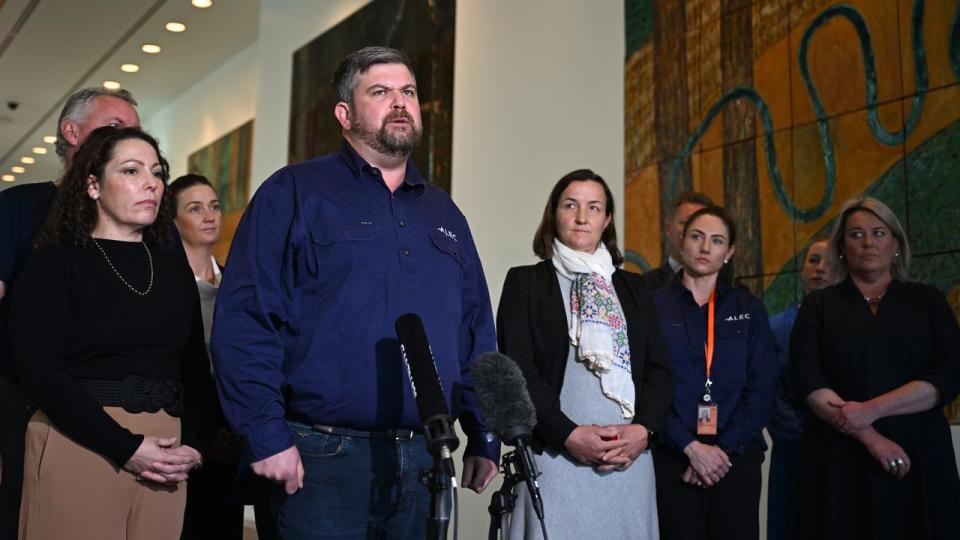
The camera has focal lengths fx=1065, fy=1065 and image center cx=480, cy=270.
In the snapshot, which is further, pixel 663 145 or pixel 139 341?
pixel 663 145

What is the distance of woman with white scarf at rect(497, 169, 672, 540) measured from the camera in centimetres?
302

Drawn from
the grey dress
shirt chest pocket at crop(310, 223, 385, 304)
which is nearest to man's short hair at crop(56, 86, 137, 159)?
shirt chest pocket at crop(310, 223, 385, 304)

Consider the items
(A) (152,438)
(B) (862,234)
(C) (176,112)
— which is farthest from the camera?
(C) (176,112)

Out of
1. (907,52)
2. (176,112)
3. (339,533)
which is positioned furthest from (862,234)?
(176,112)

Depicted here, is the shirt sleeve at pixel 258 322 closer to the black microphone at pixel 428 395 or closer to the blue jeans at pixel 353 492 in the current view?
the blue jeans at pixel 353 492

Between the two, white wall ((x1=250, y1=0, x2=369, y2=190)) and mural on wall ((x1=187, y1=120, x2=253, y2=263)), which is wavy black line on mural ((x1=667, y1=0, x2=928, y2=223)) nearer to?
white wall ((x1=250, y1=0, x2=369, y2=190))

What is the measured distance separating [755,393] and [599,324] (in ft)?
2.47

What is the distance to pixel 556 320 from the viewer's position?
126 inches

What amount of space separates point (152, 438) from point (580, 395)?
1260mm

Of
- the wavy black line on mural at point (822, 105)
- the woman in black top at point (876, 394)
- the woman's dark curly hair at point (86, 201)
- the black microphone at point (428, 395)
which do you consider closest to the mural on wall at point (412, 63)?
the wavy black line on mural at point (822, 105)

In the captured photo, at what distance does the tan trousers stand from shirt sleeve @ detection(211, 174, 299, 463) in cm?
41

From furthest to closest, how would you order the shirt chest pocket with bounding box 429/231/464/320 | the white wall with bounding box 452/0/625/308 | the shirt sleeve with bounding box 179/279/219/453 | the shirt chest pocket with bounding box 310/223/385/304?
1. the white wall with bounding box 452/0/625/308
2. the shirt sleeve with bounding box 179/279/219/453
3. the shirt chest pocket with bounding box 429/231/464/320
4. the shirt chest pocket with bounding box 310/223/385/304

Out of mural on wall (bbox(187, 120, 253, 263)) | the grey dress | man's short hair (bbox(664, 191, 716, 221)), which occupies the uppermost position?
mural on wall (bbox(187, 120, 253, 263))

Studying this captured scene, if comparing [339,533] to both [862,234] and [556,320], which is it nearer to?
[556,320]
